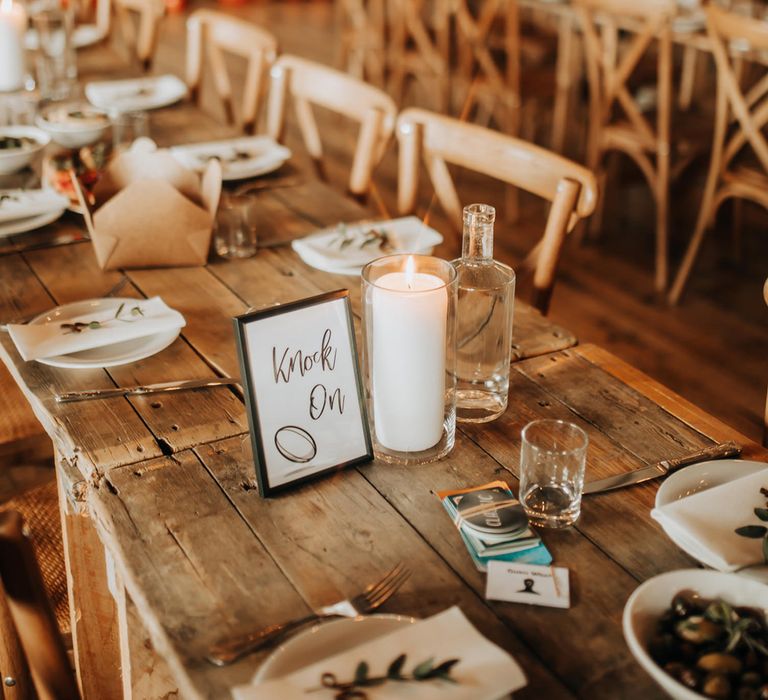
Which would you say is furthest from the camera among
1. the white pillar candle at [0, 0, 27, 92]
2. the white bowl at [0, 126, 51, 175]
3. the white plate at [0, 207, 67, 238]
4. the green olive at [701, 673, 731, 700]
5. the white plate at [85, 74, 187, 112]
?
the white plate at [85, 74, 187, 112]

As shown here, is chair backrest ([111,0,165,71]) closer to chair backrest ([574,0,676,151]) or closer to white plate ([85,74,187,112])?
white plate ([85,74,187,112])

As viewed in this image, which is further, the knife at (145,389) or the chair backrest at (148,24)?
the chair backrest at (148,24)

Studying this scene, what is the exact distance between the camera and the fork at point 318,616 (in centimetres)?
81

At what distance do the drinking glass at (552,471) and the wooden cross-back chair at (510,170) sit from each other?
0.73 m

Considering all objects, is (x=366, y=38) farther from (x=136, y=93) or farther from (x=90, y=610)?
(x=90, y=610)

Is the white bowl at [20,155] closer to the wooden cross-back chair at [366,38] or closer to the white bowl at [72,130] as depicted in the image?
the white bowl at [72,130]

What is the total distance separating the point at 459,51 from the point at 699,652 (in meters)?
3.91

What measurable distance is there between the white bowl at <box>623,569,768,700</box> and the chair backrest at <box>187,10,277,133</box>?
88.0 inches

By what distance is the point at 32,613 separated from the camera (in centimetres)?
84

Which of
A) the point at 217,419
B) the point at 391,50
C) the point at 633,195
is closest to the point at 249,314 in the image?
the point at 217,419

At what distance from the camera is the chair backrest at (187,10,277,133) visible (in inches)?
108

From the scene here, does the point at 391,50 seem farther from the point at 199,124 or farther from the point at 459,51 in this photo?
the point at 199,124

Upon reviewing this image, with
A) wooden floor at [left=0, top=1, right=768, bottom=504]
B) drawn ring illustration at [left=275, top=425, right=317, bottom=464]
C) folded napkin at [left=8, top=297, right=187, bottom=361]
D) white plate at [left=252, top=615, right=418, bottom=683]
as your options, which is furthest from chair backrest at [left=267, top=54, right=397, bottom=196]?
white plate at [left=252, top=615, right=418, bottom=683]

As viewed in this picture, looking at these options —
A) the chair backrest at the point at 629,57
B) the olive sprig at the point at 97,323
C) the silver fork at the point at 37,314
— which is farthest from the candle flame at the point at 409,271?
the chair backrest at the point at 629,57
